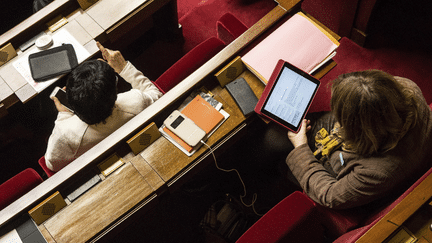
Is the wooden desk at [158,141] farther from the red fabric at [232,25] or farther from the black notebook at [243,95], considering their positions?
the red fabric at [232,25]

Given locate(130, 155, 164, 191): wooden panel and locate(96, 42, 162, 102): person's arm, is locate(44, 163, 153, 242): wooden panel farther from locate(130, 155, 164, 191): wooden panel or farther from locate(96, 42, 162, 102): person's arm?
locate(96, 42, 162, 102): person's arm

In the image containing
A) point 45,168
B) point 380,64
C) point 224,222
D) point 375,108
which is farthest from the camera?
point 380,64

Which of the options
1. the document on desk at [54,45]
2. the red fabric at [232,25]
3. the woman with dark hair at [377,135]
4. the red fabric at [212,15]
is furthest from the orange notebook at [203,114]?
the red fabric at [212,15]

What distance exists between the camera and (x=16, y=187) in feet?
6.39

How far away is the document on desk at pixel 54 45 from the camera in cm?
229

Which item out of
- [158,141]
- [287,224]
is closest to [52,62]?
[158,141]

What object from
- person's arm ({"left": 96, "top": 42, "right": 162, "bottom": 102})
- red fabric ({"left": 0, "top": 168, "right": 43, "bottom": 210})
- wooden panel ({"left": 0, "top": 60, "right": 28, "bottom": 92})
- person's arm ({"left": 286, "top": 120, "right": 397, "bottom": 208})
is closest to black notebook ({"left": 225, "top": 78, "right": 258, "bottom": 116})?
person's arm ({"left": 286, "top": 120, "right": 397, "bottom": 208})

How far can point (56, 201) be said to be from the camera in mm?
1775

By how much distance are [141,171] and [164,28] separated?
168cm

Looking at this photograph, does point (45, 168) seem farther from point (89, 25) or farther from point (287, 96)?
point (287, 96)

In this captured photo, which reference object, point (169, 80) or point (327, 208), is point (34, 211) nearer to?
point (169, 80)

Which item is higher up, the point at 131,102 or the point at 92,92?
the point at 92,92

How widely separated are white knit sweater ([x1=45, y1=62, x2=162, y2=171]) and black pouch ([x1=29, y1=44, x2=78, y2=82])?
42 centimetres

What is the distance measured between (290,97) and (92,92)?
1003 millimetres
